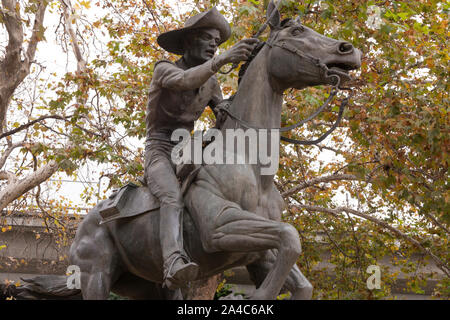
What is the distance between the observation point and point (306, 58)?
437cm

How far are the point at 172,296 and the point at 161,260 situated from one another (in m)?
0.74

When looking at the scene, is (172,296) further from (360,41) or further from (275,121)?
(360,41)

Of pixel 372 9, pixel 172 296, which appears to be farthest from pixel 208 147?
pixel 372 9

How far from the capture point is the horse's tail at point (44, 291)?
17.9ft

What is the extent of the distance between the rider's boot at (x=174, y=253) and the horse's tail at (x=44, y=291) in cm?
153

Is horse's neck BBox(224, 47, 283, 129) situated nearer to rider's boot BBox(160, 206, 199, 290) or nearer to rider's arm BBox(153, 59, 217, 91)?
rider's arm BBox(153, 59, 217, 91)

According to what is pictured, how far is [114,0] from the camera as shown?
491 inches

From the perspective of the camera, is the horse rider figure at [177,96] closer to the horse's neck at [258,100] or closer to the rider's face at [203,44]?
the rider's face at [203,44]

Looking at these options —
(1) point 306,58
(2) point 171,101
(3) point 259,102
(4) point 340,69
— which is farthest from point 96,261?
(4) point 340,69

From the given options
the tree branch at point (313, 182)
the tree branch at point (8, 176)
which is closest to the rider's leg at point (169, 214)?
the tree branch at point (313, 182)

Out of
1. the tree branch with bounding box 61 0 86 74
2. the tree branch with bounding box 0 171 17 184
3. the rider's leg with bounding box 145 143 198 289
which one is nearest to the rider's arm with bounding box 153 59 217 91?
the rider's leg with bounding box 145 143 198 289

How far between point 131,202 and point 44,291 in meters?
1.34

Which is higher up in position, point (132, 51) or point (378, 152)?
point (132, 51)

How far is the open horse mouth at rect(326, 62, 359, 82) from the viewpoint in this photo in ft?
14.2
